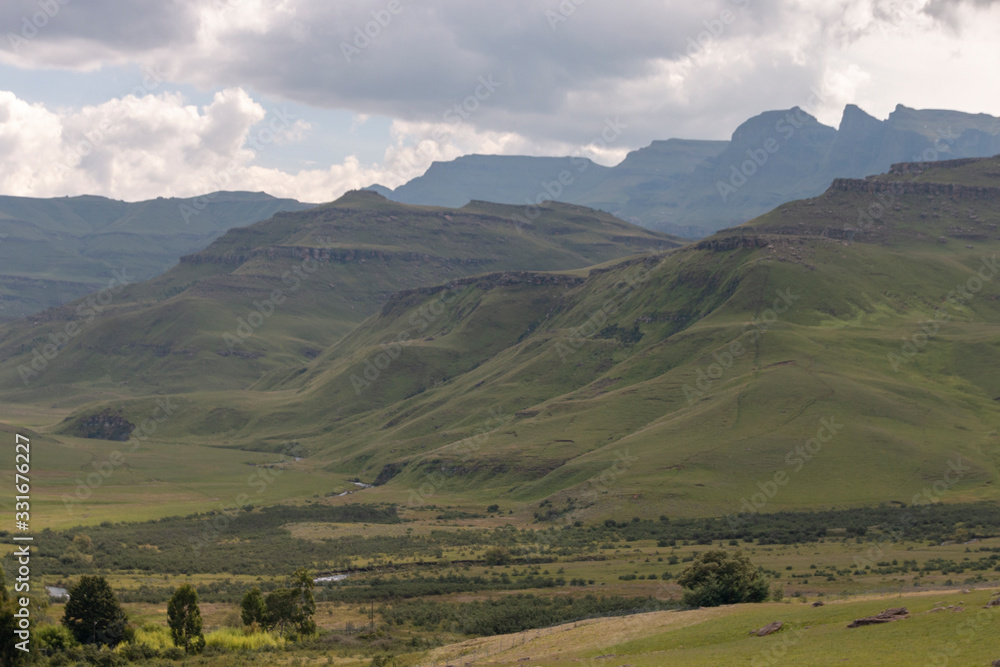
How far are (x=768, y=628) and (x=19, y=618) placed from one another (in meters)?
52.1

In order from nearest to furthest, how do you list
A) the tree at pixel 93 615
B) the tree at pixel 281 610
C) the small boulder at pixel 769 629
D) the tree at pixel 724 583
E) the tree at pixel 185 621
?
the small boulder at pixel 769 629 < the tree at pixel 93 615 < the tree at pixel 185 621 < the tree at pixel 724 583 < the tree at pixel 281 610

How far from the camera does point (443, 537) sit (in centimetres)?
15512

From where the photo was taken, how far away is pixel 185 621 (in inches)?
2982

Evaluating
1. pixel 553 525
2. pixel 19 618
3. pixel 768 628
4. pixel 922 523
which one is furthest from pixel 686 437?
pixel 19 618

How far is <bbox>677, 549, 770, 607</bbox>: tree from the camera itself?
78.7m

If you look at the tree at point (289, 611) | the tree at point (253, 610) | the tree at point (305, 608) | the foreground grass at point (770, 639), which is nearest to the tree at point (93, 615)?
the tree at point (253, 610)

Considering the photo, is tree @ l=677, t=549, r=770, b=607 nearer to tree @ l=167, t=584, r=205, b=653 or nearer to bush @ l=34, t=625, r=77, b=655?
tree @ l=167, t=584, r=205, b=653

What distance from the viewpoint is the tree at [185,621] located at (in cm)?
7519

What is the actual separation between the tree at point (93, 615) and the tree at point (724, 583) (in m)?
51.2

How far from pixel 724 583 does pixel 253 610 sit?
4441 centimetres
